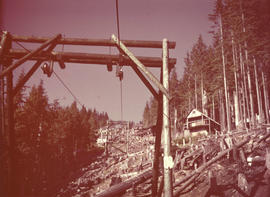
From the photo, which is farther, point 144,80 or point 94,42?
point 144,80

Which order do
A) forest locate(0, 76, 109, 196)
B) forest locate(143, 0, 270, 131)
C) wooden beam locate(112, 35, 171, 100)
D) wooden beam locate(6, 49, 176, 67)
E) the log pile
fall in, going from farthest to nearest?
forest locate(143, 0, 270, 131) → forest locate(0, 76, 109, 196) → the log pile → wooden beam locate(6, 49, 176, 67) → wooden beam locate(112, 35, 171, 100)

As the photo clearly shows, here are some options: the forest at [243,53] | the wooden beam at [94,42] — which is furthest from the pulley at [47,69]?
the forest at [243,53]

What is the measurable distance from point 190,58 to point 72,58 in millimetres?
57555

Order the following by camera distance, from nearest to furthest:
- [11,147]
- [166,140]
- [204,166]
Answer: [166,140] < [11,147] < [204,166]

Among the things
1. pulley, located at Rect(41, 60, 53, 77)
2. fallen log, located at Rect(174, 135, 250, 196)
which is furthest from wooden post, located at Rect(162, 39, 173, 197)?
fallen log, located at Rect(174, 135, 250, 196)

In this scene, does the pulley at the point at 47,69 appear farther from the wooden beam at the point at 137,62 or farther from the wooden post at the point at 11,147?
the wooden beam at the point at 137,62


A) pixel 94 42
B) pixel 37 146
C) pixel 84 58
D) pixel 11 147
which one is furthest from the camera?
Result: pixel 37 146

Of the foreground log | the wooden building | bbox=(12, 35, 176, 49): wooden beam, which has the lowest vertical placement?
the foreground log

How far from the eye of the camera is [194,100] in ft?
190

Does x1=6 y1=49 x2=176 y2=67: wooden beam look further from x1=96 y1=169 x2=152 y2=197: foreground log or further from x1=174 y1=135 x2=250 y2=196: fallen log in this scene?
x1=174 y1=135 x2=250 y2=196: fallen log

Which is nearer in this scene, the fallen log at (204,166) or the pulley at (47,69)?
the pulley at (47,69)

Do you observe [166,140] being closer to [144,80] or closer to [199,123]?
[144,80]

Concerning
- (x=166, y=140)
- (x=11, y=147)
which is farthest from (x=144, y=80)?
(x=11, y=147)

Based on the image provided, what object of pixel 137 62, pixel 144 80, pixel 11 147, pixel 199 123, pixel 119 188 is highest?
pixel 137 62
